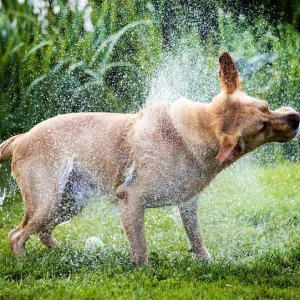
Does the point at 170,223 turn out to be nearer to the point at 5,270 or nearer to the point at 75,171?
the point at 75,171

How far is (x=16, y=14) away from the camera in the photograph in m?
8.07

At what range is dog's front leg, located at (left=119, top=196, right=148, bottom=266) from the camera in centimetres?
387

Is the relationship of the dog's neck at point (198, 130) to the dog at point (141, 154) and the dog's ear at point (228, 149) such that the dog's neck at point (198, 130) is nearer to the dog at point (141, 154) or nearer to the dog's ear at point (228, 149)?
the dog at point (141, 154)

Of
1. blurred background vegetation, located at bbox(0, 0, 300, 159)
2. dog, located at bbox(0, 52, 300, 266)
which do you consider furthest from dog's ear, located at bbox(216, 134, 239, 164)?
blurred background vegetation, located at bbox(0, 0, 300, 159)

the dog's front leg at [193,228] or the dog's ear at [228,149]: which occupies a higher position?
the dog's ear at [228,149]

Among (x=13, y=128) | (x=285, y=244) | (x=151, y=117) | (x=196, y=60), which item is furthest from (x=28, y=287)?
(x=196, y=60)

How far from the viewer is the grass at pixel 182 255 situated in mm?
3383

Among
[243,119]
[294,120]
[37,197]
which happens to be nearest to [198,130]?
[243,119]

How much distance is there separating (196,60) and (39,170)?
3.99 meters

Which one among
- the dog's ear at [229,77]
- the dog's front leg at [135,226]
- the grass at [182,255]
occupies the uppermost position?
the dog's ear at [229,77]

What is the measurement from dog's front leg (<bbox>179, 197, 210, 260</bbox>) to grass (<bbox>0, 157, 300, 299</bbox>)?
0.11 meters

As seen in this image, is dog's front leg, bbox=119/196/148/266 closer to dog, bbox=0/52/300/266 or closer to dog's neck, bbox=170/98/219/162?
dog, bbox=0/52/300/266

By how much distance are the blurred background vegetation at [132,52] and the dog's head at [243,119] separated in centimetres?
299

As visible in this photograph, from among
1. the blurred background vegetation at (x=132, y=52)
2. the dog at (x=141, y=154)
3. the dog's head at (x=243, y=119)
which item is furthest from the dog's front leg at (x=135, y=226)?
the blurred background vegetation at (x=132, y=52)
